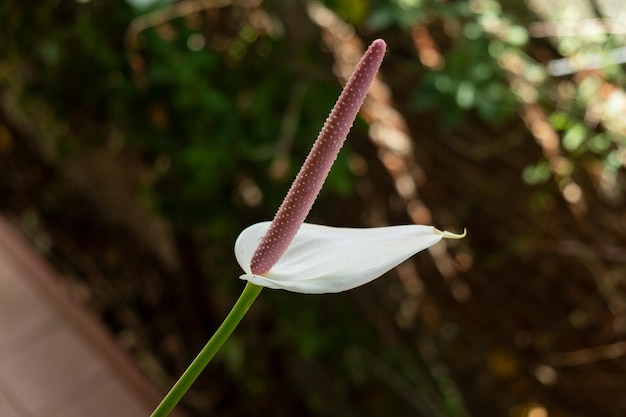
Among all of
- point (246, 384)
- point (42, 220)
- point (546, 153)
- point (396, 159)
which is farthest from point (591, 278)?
point (42, 220)

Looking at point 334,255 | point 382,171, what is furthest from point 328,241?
point 382,171

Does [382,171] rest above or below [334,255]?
below

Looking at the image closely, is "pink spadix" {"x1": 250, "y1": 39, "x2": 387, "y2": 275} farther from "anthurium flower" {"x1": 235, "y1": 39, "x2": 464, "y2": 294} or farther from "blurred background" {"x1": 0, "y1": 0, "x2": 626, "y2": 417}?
"blurred background" {"x1": 0, "y1": 0, "x2": 626, "y2": 417}

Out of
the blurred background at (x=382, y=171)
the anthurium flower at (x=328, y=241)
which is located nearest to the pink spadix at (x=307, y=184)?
the anthurium flower at (x=328, y=241)

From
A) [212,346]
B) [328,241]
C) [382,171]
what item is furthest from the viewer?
[382,171]

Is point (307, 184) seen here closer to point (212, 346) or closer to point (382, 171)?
point (212, 346)

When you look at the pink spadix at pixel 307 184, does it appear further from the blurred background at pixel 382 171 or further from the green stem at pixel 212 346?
the blurred background at pixel 382 171

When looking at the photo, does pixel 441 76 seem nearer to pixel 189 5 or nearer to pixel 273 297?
pixel 189 5
